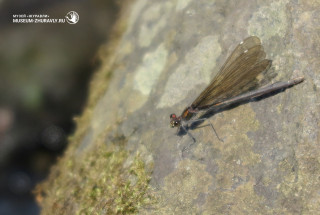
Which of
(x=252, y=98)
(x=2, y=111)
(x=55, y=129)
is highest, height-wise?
(x=2, y=111)

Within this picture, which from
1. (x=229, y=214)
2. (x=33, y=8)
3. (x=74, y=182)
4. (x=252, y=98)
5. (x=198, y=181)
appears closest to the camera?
(x=229, y=214)

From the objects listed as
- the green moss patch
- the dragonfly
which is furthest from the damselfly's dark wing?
the green moss patch

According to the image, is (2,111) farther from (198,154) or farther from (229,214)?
(229,214)

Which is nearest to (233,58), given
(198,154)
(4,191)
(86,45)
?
(198,154)

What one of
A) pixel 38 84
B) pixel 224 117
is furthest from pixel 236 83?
pixel 38 84

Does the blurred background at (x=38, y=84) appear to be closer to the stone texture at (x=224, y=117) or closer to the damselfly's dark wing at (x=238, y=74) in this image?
the stone texture at (x=224, y=117)

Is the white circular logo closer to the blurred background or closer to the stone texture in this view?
the blurred background
